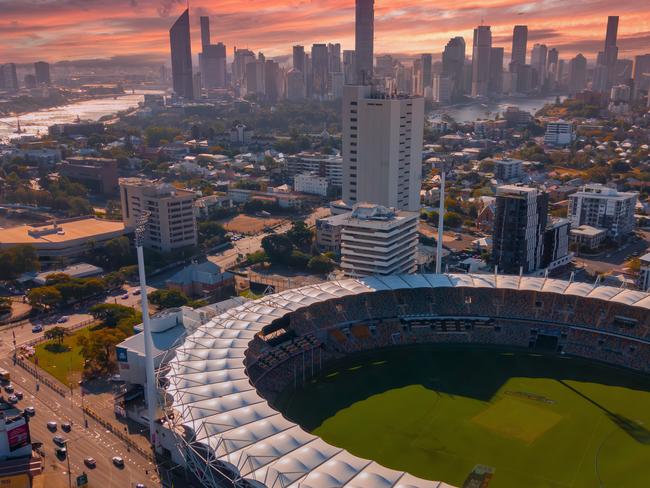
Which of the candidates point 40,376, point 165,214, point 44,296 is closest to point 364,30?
point 165,214

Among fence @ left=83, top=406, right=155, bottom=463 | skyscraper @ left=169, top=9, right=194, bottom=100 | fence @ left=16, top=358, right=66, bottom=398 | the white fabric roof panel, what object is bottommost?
fence @ left=83, top=406, right=155, bottom=463

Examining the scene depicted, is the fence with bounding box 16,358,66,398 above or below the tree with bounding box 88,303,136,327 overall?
below

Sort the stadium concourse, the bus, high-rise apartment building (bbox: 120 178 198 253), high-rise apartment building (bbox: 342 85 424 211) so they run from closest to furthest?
the stadium concourse
the bus
high-rise apartment building (bbox: 120 178 198 253)
high-rise apartment building (bbox: 342 85 424 211)

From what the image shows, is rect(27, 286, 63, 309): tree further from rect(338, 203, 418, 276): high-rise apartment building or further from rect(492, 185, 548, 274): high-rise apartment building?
rect(492, 185, 548, 274): high-rise apartment building

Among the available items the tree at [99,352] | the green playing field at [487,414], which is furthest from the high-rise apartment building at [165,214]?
the green playing field at [487,414]

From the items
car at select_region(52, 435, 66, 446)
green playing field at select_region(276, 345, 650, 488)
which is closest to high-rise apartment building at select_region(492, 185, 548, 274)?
green playing field at select_region(276, 345, 650, 488)

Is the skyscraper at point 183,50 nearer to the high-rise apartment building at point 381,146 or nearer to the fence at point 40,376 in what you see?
the high-rise apartment building at point 381,146

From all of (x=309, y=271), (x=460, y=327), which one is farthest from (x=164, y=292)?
(x=460, y=327)

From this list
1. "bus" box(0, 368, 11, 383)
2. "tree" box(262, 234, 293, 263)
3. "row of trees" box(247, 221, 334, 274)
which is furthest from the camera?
"tree" box(262, 234, 293, 263)
